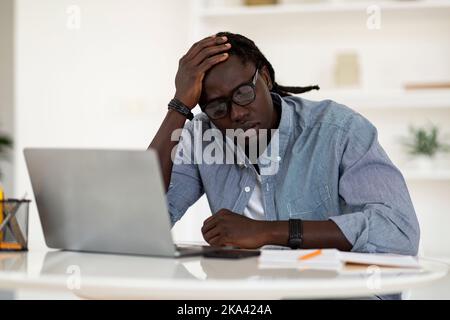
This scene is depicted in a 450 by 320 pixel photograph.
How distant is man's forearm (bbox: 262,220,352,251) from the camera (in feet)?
4.37

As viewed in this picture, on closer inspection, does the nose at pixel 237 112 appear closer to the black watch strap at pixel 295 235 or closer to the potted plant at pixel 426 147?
the black watch strap at pixel 295 235

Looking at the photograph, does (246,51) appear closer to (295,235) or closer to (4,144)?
(295,235)

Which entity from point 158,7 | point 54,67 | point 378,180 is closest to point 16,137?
point 54,67

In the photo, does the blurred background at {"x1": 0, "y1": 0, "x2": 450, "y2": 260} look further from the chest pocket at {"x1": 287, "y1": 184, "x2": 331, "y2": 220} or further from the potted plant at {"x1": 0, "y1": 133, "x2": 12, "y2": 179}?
the potted plant at {"x1": 0, "y1": 133, "x2": 12, "y2": 179}

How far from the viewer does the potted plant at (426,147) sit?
10.9 ft

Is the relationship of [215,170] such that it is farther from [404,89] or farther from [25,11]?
[25,11]

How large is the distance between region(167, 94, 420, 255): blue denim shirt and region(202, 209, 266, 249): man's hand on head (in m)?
0.16

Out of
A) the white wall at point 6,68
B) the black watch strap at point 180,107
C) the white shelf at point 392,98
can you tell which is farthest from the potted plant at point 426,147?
the white wall at point 6,68

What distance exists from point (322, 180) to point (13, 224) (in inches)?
28.4

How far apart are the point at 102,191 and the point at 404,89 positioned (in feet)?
8.01

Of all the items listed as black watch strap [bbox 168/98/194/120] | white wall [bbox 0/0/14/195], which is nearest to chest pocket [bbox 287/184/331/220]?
black watch strap [bbox 168/98/194/120]

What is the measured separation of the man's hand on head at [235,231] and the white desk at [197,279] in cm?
15

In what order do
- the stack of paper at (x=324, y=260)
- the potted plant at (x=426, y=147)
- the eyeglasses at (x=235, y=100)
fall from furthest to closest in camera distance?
1. the potted plant at (x=426, y=147)
2. the eyeglasses at (x=235, y=100)
3. the stack of paper at (x=324, y=260)

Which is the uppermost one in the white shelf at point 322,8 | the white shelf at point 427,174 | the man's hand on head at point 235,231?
the white shelf at point 322,8
